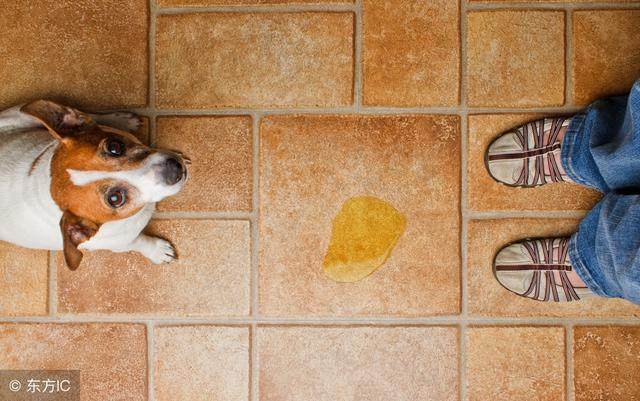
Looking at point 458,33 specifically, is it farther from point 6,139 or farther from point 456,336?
point 6,139

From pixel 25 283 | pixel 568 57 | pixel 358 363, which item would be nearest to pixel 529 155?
pixel 568 57

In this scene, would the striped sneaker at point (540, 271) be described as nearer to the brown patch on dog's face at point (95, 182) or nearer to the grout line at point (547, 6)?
the grout line at point (547, 6)

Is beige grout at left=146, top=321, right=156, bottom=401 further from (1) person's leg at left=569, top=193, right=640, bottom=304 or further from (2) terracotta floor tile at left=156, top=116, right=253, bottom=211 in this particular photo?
(1) person's leg at left=569, top=193, right=640, bottom=304

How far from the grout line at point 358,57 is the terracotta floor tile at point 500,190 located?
1.23ft

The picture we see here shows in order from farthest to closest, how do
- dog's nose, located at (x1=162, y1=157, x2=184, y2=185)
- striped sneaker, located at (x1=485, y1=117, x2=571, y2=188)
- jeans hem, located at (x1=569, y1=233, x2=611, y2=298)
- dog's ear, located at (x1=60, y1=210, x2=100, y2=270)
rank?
1. striped sneaker, located at (x1=485, y1=117, x2=571, y2=188)
2. jeans hem, located at (x1=569, y1=233, x2=611, y2=298)
3. dog's nose, located at (x1=162, y1=157, x2=184, y2=185)
4. dog's ear, located at (x1=60, y1=210, x2=100, y2=270)

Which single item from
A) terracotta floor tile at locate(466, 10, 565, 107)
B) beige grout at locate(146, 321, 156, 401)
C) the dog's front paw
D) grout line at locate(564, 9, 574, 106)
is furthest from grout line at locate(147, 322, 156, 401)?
grout line at locate(564, 9, 574, 106)

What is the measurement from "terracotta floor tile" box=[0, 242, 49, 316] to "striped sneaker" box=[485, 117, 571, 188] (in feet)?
5.02

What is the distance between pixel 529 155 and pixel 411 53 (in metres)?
0.50

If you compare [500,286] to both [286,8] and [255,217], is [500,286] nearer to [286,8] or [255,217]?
[255,217]

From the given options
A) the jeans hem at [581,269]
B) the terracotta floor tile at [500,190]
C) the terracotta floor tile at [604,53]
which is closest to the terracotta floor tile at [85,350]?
the terracotta floor tile at [500,190]

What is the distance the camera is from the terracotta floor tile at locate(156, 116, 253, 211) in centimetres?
167

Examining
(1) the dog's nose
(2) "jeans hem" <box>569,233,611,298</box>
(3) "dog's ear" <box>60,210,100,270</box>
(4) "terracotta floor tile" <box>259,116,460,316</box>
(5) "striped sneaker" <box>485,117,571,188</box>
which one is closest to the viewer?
(3) "dog's ear" <box>60,210,100,270</box>

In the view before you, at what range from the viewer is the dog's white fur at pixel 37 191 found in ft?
4.25

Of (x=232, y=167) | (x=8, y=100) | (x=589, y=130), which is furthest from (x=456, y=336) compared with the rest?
(x=8, y=100)
